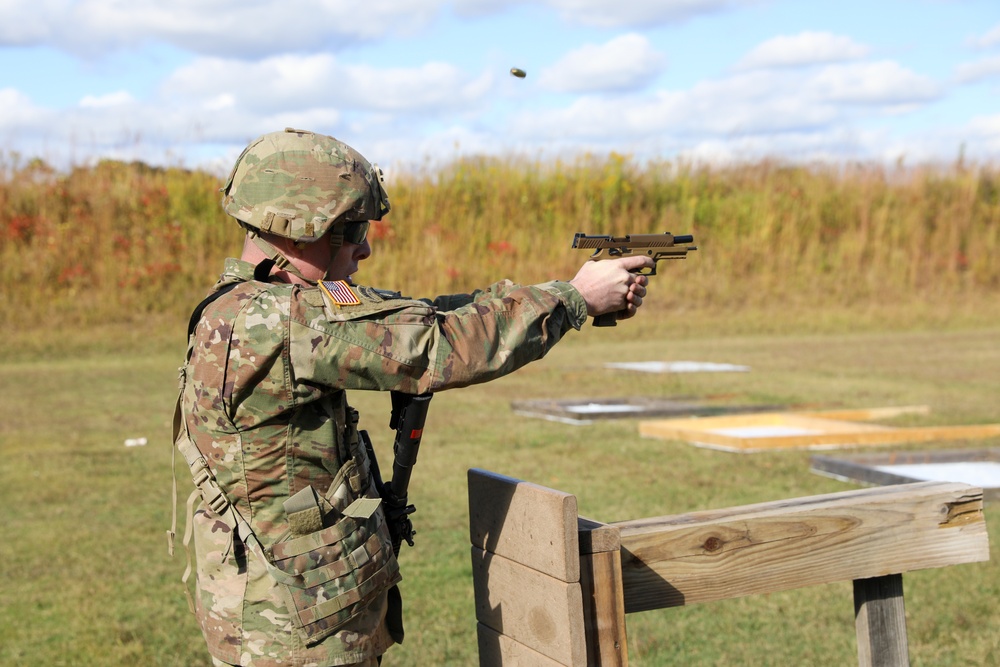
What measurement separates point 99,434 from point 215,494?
7.36m


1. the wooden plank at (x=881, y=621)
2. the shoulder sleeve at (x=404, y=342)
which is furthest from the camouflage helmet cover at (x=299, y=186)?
the wooden plank at (x=881, y=621)

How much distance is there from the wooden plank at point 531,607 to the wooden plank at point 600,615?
Result: 7 centimetres

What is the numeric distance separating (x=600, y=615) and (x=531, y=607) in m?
0.15

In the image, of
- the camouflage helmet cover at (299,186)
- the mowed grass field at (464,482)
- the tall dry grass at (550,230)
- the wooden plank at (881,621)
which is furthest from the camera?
the tall dry grass at (550,230)

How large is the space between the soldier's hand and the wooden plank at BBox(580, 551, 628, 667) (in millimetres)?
656

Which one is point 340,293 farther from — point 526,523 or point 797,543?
point 797,543

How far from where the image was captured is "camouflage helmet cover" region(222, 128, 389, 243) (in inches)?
104

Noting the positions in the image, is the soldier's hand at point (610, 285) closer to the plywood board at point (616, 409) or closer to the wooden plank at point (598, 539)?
the wooden plank at point (598, 539)

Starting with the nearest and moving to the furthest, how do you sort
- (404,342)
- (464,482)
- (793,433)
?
(404,342), (464,482), (793,433)

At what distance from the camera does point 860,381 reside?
12.1 m

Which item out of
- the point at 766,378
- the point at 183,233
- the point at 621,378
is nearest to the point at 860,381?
the point at 766,378

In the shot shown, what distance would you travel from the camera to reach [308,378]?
7.90ft

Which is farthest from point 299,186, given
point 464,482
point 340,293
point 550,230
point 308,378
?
point 550,230

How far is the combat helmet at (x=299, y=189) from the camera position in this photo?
263cm
